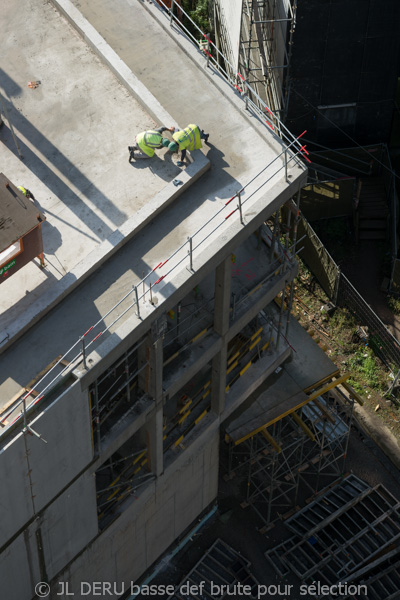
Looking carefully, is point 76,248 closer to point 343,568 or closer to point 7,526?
point 7,526

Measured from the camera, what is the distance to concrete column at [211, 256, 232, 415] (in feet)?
106

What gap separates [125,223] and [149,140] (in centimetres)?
325

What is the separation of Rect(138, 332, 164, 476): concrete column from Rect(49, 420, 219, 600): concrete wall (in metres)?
1.44

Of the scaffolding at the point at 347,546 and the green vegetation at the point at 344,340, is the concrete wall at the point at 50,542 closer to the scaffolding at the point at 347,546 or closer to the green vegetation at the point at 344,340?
the scaffolding at the point at 347,546

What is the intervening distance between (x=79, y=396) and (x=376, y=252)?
85.4ft

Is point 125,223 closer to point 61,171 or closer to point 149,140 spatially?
point 149,140

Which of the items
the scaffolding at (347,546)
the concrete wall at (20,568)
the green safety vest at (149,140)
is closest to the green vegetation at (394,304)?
the scaffolding at (347,546)

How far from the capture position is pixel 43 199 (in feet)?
108

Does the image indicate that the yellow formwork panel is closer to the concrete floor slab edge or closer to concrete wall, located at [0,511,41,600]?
concrete wall, located at [0,511,41,600]

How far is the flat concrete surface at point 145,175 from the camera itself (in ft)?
95.9

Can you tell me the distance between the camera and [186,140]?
32.4 meters

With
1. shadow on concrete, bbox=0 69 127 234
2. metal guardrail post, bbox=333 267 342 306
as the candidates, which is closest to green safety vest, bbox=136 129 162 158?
shadow on concrete, bbox=0 69 127 234

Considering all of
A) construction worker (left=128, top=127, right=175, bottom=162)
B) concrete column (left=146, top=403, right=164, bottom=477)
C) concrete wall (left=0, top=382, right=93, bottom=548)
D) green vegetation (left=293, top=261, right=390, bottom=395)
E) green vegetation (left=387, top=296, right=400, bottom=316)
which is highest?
construction worker (left=128, top=127, right=175, bottom=162)

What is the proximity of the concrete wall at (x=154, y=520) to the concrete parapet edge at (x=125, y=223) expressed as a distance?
9665mm
